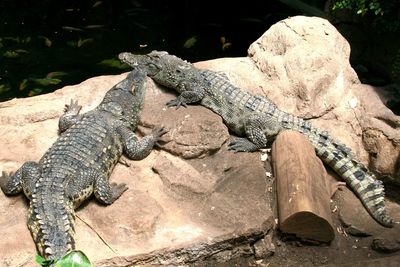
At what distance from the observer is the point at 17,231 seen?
4.55 meters

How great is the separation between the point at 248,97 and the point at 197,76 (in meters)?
0.64

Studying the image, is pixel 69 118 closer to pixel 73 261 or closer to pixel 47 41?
pixel 47 41

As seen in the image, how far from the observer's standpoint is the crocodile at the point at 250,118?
543cm

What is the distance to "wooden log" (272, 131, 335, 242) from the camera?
15.3 feet

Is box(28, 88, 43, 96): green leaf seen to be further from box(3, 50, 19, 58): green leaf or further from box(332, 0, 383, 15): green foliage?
box(332, 0, 383, 15): green foliage

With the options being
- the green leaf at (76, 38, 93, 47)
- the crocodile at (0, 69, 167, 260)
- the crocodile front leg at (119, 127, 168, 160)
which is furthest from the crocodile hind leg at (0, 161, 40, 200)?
the green leaf at (76, 38, 93, 47)

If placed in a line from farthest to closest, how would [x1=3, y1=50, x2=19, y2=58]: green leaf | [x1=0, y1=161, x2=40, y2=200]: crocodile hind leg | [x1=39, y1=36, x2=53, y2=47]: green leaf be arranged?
1. [x1=39, y1=36, x2=53, y2=47]: green leaf
2. [x1=3, y1=50, x2=19, y2=58]: green leaf
3. [x1=0, y1=161, x2=40, y2=200]: crocodile hind leg

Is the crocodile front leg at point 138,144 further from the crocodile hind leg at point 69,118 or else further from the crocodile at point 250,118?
the crocodile at point 250,118

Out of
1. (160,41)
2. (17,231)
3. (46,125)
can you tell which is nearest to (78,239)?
(17,231)

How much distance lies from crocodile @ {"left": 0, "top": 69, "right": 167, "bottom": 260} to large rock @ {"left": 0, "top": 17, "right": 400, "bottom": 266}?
118 millimetres

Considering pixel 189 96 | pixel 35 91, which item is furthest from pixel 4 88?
pixel 189 96

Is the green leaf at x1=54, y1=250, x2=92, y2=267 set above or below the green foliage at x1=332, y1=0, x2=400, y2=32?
above

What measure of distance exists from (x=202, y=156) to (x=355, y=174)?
146cm

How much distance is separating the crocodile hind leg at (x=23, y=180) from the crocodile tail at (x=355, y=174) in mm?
2603
